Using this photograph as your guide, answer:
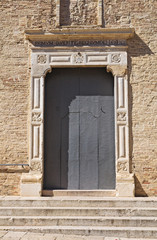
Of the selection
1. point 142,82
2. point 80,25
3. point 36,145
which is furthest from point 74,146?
point 80,25

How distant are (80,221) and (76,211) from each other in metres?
0.33

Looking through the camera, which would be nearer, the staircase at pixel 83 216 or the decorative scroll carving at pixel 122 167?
the staircase at pixel 83 216

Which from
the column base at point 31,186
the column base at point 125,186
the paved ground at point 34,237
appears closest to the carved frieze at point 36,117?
the column base at point 31,186

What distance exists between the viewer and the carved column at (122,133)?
23.5ft

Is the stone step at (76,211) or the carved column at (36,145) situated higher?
the carved column at (36,145)

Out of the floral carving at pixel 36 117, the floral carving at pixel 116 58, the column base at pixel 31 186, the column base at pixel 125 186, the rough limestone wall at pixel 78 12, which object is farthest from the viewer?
the rough limestone wall at pixel 78 12

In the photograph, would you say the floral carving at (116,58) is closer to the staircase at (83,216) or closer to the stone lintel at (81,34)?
the stone lintel at (81,34)

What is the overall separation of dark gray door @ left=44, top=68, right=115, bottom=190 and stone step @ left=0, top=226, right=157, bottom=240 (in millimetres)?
1837

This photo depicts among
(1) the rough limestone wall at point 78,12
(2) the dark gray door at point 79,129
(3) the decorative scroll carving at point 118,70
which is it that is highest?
(1) the rough limestone wall at point 78,12

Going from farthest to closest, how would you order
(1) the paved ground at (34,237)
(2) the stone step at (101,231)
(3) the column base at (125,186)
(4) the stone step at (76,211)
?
1. (3) the column base at (125,186)
2. (4) the stone step at (76,211)
3. (2) the stone step at (101,231)
4. (1) the paved ground at (34,237)

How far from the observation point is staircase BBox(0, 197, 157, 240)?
5.62 m

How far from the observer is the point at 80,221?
234 inches

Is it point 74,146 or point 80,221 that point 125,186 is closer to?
point 74,146

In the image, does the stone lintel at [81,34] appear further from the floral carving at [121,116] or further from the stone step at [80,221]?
the stone step at [80,221]
